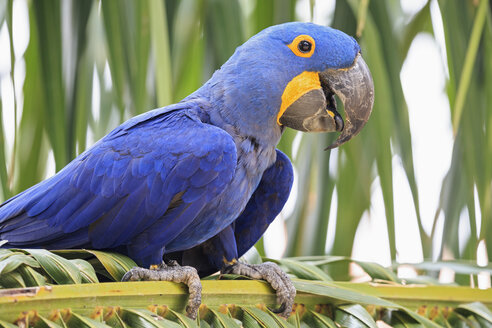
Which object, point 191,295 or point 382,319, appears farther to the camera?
point 382,319

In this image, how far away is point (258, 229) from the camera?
4.45 ft

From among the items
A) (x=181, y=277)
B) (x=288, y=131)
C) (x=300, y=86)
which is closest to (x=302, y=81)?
(x=300, y=86)

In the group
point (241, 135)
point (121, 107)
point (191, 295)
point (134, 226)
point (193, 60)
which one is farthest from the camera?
point (193, 60)

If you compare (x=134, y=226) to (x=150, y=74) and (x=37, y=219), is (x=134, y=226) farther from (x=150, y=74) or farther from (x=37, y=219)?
(x=150, y=74)

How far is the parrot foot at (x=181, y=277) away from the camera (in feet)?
3.23

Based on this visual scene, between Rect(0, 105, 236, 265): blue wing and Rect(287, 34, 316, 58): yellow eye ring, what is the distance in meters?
0.21

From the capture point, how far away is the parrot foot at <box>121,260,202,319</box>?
38.7 inches

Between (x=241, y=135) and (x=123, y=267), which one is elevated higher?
(x=241, y=135)

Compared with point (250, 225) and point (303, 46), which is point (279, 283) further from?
point (303, 46)

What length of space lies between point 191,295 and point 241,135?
0.34 meters

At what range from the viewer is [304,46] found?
122 cm

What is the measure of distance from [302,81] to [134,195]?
373 mm

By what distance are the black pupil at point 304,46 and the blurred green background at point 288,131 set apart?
117 millimetres

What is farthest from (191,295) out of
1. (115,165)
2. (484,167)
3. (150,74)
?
(484,167)
